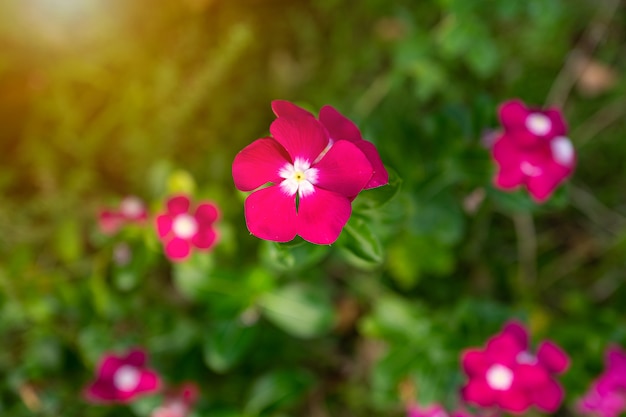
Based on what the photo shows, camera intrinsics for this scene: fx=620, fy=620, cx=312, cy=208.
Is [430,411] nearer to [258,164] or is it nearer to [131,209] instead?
[131,209]

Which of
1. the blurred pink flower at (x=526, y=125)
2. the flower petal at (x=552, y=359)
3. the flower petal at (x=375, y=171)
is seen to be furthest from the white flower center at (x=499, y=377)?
the flower petal at (x=375, y=171)

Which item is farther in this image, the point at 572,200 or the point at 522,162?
the point at 572,200

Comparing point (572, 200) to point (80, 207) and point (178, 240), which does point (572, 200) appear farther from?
point (80, 207)

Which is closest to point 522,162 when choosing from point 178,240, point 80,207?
point 178,240

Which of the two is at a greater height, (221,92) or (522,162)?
(221,92)

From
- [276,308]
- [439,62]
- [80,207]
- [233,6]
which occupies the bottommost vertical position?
[276,308]

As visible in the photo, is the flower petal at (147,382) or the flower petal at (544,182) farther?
the flower petal at (147,382)

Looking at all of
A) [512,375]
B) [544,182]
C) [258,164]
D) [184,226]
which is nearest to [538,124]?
[544,182]

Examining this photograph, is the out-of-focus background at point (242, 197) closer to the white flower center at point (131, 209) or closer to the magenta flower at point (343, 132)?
the white flower center at point (131, 209)
